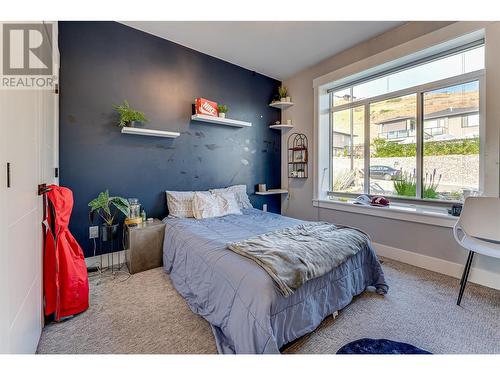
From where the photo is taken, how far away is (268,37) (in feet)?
9.76

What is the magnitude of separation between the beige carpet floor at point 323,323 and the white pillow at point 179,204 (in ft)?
3.03

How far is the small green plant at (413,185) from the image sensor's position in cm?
277

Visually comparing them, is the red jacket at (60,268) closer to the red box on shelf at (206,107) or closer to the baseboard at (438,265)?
the red box on shelf at (206,107)

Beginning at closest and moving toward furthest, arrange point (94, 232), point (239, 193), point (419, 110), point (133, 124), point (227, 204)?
1. point (94, 232)
2. point (133, 124)
3. point (419, 110)
4. point (227, 204)
5. point (239, 193)

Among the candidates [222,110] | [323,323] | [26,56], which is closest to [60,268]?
[26,56]

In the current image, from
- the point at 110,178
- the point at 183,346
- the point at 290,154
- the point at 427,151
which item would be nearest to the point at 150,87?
the point at 110,178

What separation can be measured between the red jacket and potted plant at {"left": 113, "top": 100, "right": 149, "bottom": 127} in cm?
117

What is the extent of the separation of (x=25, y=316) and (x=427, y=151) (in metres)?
3.86

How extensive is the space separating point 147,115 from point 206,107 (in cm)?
79

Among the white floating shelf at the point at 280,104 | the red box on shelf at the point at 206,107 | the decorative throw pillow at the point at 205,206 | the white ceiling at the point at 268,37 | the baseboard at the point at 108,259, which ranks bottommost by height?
the baseboard at the point at 108,259

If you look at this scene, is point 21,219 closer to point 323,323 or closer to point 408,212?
point 323,323

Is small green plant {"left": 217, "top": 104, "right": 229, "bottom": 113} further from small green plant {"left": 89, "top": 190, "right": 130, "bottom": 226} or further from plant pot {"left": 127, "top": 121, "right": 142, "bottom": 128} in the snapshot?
small green plant {"left": 89, "top": 190, "right": 130, "bottom": 226}

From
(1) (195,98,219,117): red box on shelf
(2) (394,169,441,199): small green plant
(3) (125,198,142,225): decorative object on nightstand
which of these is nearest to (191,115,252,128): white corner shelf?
(1) (195,98,219,117): red box on shelf

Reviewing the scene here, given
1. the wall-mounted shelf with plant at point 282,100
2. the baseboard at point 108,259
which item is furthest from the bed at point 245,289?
the wall-mounted shelf with plant at point 282,100
